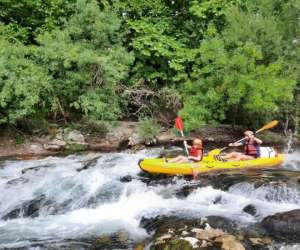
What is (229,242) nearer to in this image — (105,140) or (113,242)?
(113,242)

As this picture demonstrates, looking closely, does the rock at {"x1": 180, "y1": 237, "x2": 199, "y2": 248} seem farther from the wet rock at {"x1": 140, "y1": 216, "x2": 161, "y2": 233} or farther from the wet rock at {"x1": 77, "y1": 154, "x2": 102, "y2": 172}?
the wet rock at {"x1": 77, "y1": 154, "x2": 102, "y2": 172}

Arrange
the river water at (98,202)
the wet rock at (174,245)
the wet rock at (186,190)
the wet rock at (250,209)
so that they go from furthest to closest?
the wet rock at (186,190) < the wet rock at (250,209) < the river water at (98,202) < the wet rock at (174,245)

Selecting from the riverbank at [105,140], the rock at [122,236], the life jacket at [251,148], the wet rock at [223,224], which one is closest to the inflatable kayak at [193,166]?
the life jacket at [251,148]

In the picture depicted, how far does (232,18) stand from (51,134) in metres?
6.34

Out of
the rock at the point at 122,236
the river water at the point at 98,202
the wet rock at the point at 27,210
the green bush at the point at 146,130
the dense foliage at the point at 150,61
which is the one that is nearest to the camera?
the rock at the point at 122,236

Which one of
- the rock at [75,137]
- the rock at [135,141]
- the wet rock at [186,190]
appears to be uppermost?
the rock at [75,137]

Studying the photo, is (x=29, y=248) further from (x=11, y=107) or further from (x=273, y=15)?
(x=273, y=15)

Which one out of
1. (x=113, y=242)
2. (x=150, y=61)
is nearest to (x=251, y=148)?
(x=113, y=242)

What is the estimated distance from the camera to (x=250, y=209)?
7457mm

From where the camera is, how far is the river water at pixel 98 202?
703 cm

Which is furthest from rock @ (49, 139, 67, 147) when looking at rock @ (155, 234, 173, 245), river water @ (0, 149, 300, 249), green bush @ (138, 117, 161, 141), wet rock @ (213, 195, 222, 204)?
rock @ (155, 234, 173, 245)

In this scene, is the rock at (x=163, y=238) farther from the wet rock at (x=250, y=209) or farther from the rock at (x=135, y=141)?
the rock at (x=135, y=141)

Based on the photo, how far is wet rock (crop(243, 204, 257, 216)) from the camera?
290 inches

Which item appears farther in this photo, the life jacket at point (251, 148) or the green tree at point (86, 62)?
the green tree at point (86, 62)
